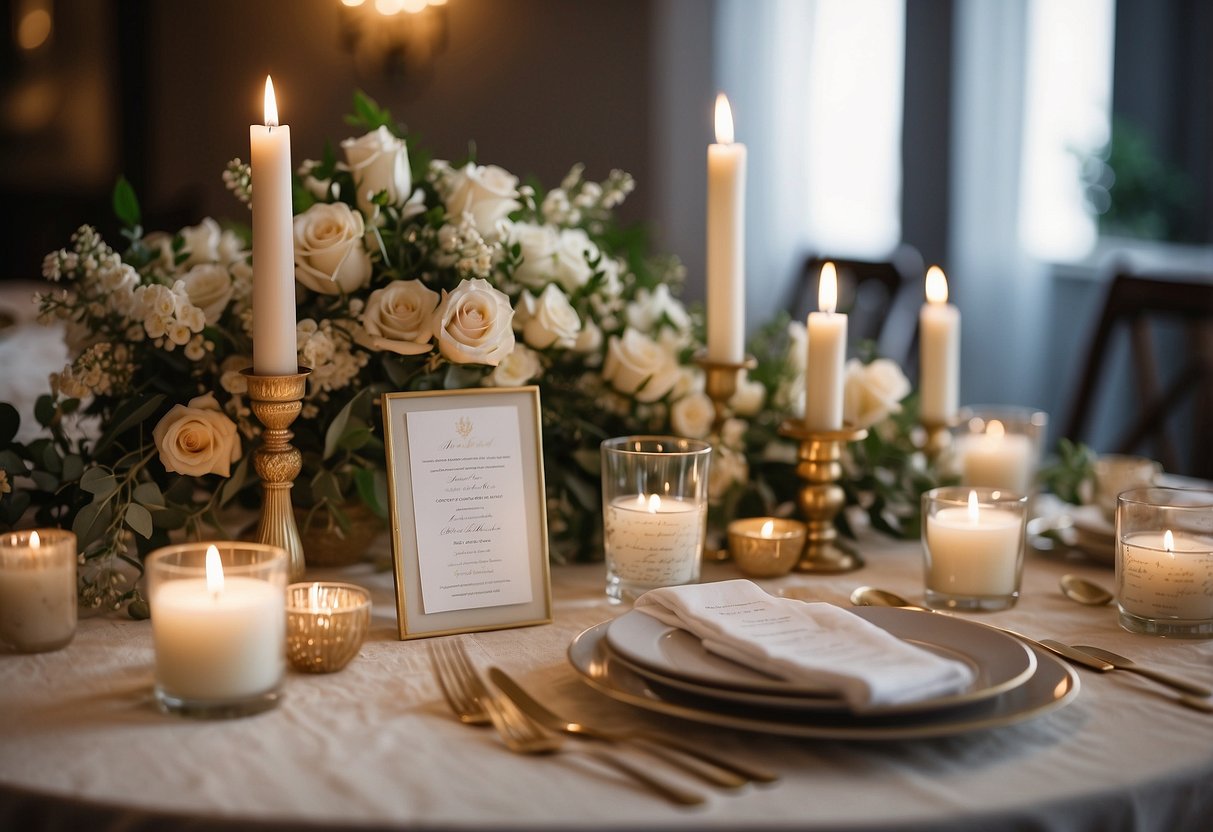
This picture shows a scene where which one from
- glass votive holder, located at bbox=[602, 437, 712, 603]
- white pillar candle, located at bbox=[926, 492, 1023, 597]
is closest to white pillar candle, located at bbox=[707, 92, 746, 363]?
glass votive holder, located at bbox=[602, 437, 712, 603]

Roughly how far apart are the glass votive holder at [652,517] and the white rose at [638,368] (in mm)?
173

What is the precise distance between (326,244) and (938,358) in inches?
33.4

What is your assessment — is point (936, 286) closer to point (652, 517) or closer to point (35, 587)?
point (652, 517)

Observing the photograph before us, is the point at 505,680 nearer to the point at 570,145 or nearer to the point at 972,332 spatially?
the point at 972,332

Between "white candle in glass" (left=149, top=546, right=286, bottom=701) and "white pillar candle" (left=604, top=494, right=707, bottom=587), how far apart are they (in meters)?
0.42

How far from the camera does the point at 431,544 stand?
3.79 feet

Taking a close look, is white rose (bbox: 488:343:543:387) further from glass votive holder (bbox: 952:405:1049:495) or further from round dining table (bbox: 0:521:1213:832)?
glass votive holder (bbox: 952:405:1049:495)

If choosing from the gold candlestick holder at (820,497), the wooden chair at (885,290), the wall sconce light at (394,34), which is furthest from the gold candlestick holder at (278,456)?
the wall sconce light at (394,34)

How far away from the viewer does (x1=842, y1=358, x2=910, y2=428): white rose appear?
155cm

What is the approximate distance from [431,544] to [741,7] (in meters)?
4.07

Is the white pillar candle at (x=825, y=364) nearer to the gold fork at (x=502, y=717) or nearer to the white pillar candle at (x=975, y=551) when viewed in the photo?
the white pillar candle at (x=975, y=551)

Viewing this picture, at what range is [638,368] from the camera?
141 centimetres

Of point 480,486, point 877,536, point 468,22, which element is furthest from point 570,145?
point 480,486

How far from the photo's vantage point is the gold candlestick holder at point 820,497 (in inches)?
55.3
